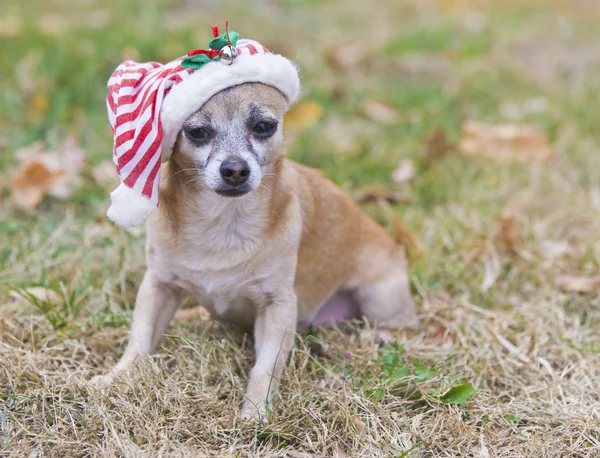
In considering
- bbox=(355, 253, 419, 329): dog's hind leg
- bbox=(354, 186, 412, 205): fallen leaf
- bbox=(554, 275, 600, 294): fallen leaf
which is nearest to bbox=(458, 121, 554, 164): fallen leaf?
bbox=(354, 186, 412, 205): fallen leaf

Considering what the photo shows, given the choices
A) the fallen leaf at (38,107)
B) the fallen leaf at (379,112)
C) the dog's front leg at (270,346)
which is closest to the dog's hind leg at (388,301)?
the dog's front leg at (270,346)

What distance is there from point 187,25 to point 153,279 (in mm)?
4162

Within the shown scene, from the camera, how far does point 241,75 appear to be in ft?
7.62

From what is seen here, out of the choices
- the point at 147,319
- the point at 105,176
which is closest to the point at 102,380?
the point at 147,319

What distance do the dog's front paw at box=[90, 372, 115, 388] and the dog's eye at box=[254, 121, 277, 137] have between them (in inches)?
37.2

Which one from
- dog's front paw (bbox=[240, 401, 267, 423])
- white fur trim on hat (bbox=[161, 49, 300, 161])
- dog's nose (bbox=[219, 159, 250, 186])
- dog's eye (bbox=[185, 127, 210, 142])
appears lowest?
dog's front paw (bbox=[240, 401, 267, 423])

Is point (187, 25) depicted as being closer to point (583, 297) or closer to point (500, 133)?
point (500, 133)

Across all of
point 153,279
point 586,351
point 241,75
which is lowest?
point 586,351

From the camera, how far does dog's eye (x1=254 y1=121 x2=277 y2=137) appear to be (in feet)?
7.90

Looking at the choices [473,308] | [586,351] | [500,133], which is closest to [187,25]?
[500,133]

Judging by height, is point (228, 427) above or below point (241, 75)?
below

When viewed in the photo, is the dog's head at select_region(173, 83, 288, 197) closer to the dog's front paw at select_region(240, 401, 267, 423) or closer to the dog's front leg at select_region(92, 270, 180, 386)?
the dog's front leg at select_region(92, 270, 180, 386)

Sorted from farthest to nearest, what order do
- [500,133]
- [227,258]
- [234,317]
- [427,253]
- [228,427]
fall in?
[500,133] → [427,253] → [234,317] → [227,258] → [228,427]

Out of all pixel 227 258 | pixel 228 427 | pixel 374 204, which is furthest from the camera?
pixel 374 204
